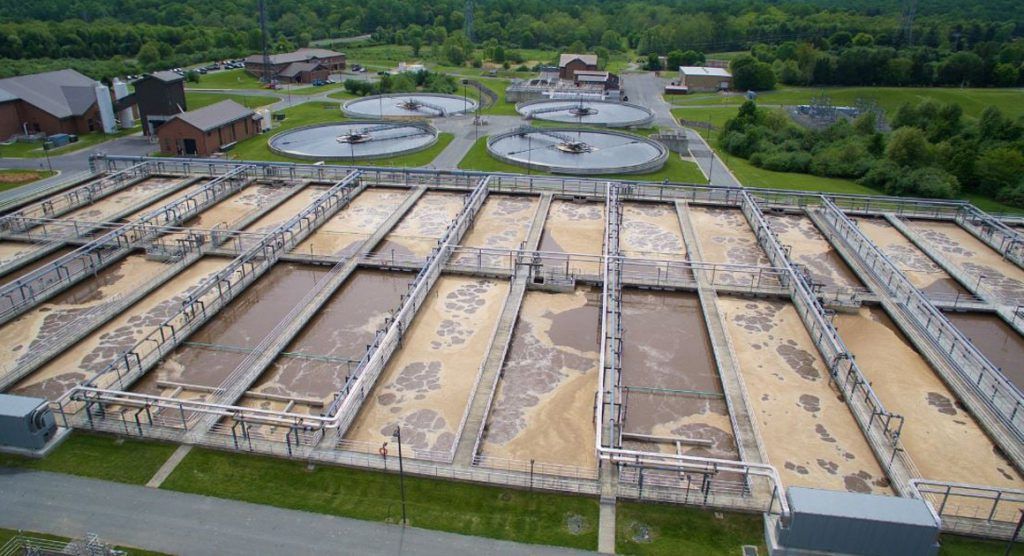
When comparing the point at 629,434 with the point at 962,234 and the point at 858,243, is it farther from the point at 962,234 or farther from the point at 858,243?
the point at 962,234

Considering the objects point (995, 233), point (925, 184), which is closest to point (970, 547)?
point (995, 233)

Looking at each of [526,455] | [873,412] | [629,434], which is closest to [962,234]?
[873,412]

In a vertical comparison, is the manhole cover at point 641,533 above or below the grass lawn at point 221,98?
below

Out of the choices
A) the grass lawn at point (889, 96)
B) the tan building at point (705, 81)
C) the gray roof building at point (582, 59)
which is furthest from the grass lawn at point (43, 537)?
the tan building at point (705, 81)

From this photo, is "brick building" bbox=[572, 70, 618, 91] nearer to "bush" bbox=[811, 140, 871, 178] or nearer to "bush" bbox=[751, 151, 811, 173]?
"bush" bbox=[751, 151, 811, 173]

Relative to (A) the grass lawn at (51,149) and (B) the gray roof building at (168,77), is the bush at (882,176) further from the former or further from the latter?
(A) the grass lawn at (51,149)
